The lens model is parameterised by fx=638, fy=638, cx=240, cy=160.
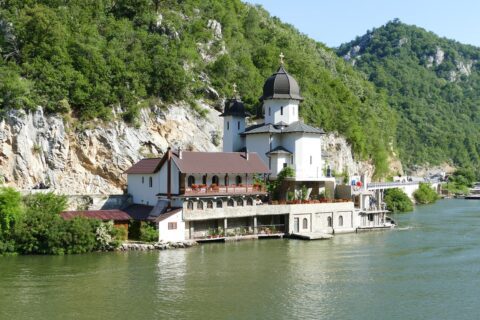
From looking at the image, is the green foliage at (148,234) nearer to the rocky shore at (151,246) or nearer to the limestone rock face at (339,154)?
the rocky shore at (151,246)

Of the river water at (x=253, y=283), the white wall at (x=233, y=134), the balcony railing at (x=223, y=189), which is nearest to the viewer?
the river water at (x=253, y=283)

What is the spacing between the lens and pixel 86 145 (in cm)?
6003

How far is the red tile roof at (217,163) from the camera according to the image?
4922 centimetres

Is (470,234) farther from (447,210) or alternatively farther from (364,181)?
(447,210)

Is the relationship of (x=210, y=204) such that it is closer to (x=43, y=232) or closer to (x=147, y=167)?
(x=147, y=167)

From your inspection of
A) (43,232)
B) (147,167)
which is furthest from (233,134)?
(43,232)

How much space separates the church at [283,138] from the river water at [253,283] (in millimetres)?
11046

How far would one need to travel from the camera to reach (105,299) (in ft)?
103

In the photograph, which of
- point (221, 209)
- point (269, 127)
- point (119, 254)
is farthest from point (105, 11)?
point (119, 254)

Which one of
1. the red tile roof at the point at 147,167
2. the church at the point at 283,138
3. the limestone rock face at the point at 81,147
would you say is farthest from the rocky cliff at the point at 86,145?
the red tile roof at the point at 147,167

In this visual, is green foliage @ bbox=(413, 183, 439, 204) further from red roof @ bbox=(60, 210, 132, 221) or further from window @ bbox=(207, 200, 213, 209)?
red roof @ bbox=(60, 210, 132, 221)

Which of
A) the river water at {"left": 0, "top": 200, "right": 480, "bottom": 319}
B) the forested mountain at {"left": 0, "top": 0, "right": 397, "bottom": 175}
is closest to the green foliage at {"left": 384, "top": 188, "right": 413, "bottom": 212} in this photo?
the forested mountain at {"left": 0, "top": 0, "right": 397, "bottom": 175}

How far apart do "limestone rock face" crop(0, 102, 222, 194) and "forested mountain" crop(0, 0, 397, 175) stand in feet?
4.98

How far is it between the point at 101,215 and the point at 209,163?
30.9 ft
